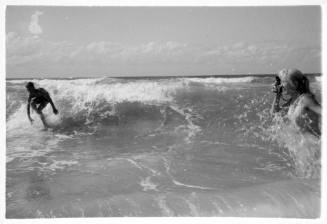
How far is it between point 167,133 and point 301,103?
88.9 inches

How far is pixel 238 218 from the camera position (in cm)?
312

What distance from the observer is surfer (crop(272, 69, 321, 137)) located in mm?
3084

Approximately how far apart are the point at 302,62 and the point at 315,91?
14.3 inches

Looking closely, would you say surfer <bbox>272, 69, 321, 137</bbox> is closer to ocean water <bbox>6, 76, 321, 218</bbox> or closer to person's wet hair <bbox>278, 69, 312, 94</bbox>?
person's wet hair <bbox>278, 69, 312, 94</bbox>

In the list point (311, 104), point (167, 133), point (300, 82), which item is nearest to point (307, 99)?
point (311, 104)

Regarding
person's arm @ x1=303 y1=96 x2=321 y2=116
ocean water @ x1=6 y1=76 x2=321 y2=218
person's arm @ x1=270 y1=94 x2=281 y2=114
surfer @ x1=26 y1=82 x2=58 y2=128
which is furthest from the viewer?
surfer @ x1=26 y1=82 x2=58 y2=128

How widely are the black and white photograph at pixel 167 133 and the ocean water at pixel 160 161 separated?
15 millimetres

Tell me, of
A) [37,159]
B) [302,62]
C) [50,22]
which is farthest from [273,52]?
[37,159]

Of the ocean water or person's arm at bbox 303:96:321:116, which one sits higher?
person's arm at bbox 303:96:321:116

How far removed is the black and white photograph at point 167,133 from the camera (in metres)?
3.22

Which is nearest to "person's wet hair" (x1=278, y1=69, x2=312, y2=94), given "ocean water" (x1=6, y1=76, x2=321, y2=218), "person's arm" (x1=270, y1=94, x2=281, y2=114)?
"person's arm" (x1=270, y1=94, x2=281, y2=114)

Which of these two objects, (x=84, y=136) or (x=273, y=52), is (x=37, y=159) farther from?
(x=273, y=52)

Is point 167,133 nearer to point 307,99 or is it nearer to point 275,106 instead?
point 275,106

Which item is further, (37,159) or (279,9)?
(37,159)
